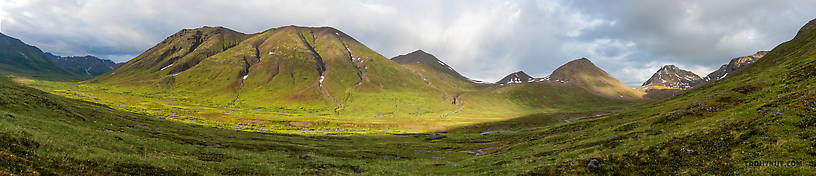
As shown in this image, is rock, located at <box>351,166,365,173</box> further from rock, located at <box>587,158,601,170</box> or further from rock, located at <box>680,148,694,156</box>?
rock, located at <box>680,148,694,156</box>

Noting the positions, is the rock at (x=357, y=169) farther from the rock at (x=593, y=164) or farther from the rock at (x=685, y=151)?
the rock at (x=685, y=151)

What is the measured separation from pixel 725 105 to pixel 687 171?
38.0m

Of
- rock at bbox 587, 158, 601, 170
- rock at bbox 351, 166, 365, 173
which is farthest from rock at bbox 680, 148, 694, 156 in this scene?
rock at bbox 351, 166, 365, 173

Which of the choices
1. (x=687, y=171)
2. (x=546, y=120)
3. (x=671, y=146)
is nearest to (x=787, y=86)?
(x=671, y=146)

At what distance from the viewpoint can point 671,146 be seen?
25.9m

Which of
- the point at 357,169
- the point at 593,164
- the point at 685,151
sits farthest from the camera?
the point at 357,169

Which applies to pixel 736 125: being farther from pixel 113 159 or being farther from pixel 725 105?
pixel 113 159

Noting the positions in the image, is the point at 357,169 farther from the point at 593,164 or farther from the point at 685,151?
the point at 685,151

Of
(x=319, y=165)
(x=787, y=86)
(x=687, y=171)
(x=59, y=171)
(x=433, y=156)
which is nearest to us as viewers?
(x=59, y=171)

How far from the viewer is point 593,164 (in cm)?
2528

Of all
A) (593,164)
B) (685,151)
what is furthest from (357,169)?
A: (685,151)

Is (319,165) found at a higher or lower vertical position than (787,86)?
lower

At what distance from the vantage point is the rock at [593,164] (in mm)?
24970

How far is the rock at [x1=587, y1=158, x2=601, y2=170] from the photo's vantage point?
2497 centimetres
